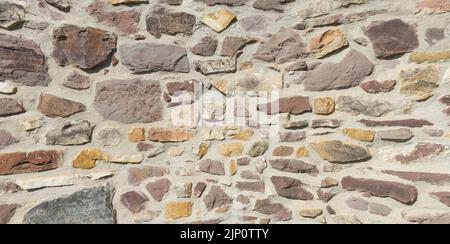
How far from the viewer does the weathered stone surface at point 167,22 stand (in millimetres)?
1748

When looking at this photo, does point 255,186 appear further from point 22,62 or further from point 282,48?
point 22,62

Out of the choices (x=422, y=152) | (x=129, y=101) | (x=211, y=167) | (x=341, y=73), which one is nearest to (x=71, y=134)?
(x=129, y=101)

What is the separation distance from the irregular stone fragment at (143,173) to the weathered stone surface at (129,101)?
0.75ft

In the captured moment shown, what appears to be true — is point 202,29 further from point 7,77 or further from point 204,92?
point 7,77

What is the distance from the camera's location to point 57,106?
1649 mm

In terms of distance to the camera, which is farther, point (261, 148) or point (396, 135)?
point (261, 148)

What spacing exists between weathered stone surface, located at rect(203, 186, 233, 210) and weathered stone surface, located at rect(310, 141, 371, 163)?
0.48 meters

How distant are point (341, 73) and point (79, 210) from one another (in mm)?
1352

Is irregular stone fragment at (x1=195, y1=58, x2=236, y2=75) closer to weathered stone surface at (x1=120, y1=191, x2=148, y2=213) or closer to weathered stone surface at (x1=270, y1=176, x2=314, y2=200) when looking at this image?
weathered stone surface at (x1=270, y1=176, x2=314, y2=200)

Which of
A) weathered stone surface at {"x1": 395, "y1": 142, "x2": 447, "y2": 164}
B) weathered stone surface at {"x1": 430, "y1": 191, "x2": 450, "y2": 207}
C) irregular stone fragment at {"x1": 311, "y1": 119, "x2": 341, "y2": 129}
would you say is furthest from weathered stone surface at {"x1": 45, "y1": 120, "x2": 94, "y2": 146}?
weathered stone surface at {"x1": 430, "y1": 191, "x2": 450, "y2": 207}

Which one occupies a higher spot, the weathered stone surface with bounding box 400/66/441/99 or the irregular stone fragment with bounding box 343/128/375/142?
the weathered stone surface with bounding box 400/66/441/99

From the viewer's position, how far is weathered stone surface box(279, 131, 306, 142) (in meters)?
1.71

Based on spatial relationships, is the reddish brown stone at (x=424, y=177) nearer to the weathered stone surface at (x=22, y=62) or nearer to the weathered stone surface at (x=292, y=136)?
the weathered stone surface at (x=292, y=136)
